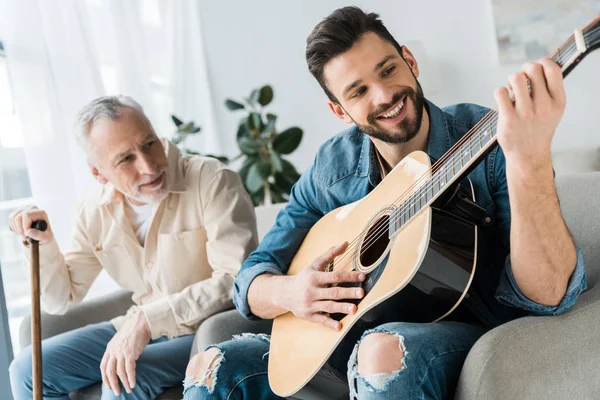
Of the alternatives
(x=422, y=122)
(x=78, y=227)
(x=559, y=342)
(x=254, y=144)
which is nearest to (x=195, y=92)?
(x=254, y=144)

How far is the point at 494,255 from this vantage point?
4.77 ft

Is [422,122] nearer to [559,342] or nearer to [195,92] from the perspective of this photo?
[559,342]

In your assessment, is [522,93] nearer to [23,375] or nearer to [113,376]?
[113,376]

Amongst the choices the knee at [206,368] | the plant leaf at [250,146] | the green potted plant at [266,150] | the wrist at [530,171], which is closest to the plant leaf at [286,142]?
the green potted plant at [266,150]

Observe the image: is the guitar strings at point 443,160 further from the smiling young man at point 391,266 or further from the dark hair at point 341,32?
the dark hair at point 341,32

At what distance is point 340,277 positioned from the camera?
4.74 feet

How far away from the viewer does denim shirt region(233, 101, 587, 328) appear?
1363 mm

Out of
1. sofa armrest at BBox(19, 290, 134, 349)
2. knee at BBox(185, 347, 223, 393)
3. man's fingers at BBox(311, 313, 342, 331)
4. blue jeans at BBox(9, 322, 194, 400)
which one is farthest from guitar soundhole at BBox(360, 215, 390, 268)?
sofa armrest at BBox(19, 290, 134, 349)

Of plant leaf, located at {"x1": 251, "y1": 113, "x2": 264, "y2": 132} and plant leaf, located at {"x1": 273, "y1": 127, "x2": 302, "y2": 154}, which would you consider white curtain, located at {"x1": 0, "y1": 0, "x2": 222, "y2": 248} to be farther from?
plant leaf, located at {"x1": 273, "y1": 127, "x2": 302, "y2": 154}

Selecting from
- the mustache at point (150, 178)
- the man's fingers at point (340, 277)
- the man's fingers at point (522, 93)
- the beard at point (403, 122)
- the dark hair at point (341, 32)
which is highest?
the dark hair at point (341, 32)

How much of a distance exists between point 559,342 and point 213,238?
1084 mm

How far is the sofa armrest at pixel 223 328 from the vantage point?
182 cm

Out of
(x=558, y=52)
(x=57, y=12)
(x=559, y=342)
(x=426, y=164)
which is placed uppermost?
(x=57, y=12)

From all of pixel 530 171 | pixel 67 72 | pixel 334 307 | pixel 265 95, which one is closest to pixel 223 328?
pixel 334 307
